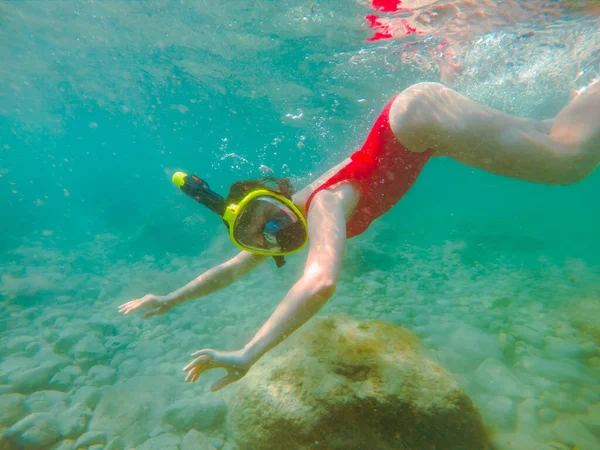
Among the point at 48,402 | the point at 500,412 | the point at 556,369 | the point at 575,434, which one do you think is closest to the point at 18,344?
the point at 48,402

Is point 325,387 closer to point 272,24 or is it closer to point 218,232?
point 272,24

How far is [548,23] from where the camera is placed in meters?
8.02

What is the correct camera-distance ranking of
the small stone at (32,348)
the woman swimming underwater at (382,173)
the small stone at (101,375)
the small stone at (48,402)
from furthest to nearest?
the small stone at (32,348) < the small stone at (101,375) < the small stone at (48,402) < the woman swimming underwater at (382,173)

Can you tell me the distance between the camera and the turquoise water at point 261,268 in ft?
13.3

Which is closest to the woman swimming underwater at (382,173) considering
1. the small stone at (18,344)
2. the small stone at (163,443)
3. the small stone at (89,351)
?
the small stone at (163,443)

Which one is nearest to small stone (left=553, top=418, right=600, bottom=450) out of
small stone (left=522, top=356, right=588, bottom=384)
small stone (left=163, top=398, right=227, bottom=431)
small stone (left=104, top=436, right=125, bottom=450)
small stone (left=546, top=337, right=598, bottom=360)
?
small stone (left=522, top=356, right=588, bottom=384)

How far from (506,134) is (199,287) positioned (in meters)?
3.05

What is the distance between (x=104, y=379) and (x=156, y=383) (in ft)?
2.78

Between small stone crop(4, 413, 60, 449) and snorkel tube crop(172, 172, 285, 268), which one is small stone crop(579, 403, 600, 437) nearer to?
snorkel tube crop(172, 172, 285, 268)

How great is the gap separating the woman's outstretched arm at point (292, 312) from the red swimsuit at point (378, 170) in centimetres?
78

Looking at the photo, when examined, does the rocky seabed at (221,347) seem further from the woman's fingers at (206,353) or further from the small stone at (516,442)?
the woman's fingers at (206,353)

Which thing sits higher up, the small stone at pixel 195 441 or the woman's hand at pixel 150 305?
the woman's hand at pixel 150 305

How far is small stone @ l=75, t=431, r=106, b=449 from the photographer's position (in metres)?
3.34

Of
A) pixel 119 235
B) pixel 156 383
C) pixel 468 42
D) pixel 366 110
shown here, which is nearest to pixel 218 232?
pixel 119 235
